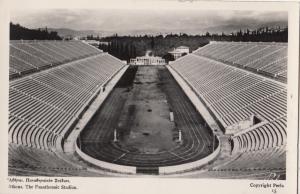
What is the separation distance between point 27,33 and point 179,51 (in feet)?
3.05

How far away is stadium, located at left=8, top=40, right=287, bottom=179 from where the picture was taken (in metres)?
2.34

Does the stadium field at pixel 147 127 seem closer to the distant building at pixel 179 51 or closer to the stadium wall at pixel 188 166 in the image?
the stadium wall at pixel 188 166

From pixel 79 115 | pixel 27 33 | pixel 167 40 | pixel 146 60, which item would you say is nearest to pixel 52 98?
pixel 79 115

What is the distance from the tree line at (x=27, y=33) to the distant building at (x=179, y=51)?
76 centimetres

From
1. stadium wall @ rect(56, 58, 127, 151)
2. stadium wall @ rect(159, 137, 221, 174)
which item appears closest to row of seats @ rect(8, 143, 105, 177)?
stadium wall @ rect(56, 58, 127, 151)

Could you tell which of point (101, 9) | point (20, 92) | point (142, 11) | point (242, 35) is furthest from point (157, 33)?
point (20, 92)

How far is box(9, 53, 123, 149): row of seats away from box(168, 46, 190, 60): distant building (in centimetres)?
34

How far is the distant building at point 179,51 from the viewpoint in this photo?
2.55 m

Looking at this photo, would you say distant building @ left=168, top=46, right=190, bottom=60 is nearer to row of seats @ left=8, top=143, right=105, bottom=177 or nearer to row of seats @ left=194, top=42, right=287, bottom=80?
row of seats @ left=194, top=42, right=287, bottom=80

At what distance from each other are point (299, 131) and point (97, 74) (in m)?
1.29

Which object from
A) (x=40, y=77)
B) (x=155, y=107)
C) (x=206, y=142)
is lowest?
(x=206, y=142)

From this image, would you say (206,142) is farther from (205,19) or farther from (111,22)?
(111,22)

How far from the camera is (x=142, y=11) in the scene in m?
2.39

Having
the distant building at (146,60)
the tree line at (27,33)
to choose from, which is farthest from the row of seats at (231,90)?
the tree line at (27,33)
